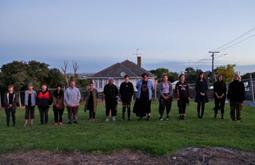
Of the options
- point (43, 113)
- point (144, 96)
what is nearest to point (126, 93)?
point (144, 96)

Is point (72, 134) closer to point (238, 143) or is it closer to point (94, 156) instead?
point (94, 156)

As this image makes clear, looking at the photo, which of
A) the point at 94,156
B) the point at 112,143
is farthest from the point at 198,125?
the point at 94,156

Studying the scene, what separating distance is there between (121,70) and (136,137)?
205 feet

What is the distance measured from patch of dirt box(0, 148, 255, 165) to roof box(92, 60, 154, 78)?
206 ft

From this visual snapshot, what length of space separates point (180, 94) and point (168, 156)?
735cm

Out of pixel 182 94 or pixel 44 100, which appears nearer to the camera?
pixel 44 100

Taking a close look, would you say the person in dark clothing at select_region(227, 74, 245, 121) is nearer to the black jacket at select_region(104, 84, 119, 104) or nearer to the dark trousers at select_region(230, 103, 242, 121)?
the dark trousers at select_region(230, 103, 242, 121)

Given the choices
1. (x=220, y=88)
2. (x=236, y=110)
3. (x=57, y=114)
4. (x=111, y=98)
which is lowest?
(x=57, y=114)

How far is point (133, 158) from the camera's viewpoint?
33.3 feet

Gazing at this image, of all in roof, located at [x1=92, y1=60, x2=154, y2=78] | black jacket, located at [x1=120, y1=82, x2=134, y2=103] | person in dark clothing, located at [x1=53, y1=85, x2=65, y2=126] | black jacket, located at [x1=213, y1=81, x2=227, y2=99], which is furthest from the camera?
roof, located at [x1=92, y1=60, x2=154, y2=78]

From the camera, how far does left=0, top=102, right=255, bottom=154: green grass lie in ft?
35.9

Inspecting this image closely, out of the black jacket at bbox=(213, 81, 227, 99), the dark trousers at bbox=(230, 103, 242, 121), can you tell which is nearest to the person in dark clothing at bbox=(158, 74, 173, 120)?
the black jacket at bbox=(213, 81, 227, 99)

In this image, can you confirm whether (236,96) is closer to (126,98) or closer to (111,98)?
→ (126,98)

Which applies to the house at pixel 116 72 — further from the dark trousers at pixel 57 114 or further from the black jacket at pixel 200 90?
the dark trousers at pixel 57 114
